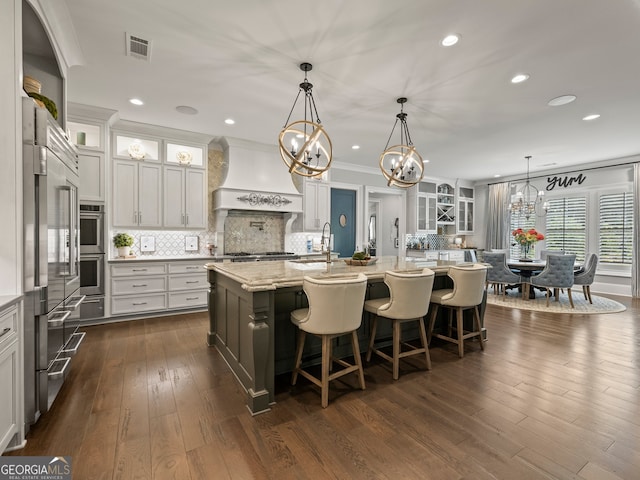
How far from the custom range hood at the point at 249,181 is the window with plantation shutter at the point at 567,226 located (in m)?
6.64

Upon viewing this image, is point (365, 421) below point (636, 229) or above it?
below

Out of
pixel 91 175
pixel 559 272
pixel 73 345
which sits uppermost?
pixel 91 175

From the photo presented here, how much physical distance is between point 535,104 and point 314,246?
452cm

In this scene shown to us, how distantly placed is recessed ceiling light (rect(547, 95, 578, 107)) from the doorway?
13.6 ft

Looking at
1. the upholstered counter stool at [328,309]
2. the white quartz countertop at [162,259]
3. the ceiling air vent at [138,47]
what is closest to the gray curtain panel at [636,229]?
the upholstered counter stool at [328,309]

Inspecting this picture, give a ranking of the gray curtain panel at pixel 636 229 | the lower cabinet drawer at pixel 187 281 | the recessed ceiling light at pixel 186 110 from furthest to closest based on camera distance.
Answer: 1. the gray curtain panel at pixel 636 229
2. the lower cabinet drawer at pixel 187 281
3. the recessed ceiling light at pixel 186 110

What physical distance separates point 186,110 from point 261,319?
341cm

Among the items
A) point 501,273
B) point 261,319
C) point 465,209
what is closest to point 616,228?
point 501,273

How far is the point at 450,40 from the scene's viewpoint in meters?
2.61

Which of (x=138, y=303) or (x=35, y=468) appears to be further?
(x=138, y=303)

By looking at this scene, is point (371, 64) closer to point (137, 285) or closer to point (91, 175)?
point (91, 175)

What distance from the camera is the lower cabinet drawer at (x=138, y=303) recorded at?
4445 millimetres

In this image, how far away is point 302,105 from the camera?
3979 millimetres

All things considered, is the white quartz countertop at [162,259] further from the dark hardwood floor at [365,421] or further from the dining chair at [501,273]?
the dining chair at [501,273]
